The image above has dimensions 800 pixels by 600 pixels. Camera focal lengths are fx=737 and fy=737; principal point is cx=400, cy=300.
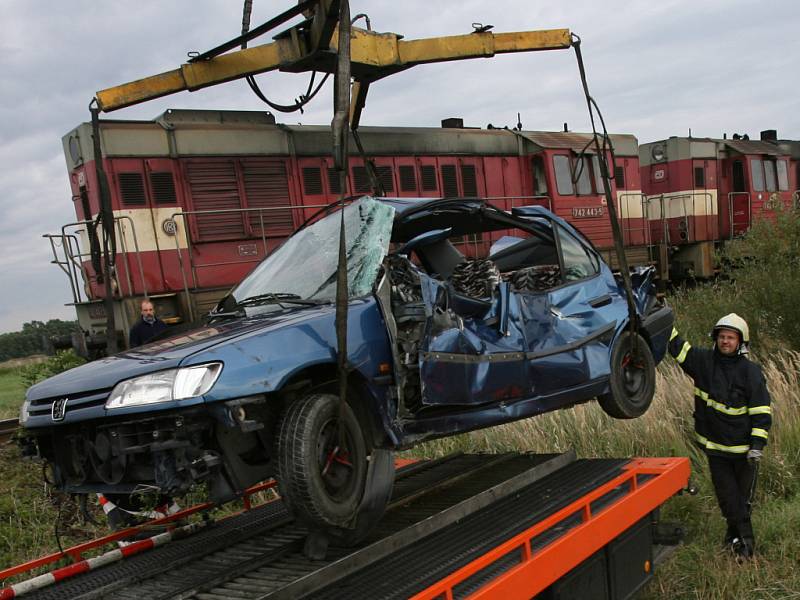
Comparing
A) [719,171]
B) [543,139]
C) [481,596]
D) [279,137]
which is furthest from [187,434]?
[719,171]

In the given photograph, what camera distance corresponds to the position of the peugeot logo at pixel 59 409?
3023mm

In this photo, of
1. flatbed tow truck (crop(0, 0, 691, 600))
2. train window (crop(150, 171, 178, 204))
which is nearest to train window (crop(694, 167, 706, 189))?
train window (crop(150, 171, 178, 204))

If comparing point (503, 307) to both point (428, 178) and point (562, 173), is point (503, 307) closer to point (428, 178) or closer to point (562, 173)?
point (428, 178)

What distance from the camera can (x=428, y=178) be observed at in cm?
1262

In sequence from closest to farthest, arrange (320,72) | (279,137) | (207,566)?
(207,566), (320,72), (279,137)

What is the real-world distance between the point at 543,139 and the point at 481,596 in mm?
12124

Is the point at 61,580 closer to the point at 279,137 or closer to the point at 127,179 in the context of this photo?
the point at 127,179

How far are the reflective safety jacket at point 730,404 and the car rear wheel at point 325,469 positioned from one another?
2.95 metres

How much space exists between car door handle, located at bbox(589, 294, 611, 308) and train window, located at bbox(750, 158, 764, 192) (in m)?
15.7

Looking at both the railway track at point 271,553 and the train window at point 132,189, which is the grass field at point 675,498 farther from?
the train window at point 132,189

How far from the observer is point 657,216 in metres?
18.3

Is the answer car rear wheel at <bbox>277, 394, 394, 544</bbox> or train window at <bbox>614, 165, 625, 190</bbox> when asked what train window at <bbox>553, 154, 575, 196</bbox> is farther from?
car rear wheel at <bbox>277, 394, 394, 544</bbox>

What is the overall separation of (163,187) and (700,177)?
520 inches

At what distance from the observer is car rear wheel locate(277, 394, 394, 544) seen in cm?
289
